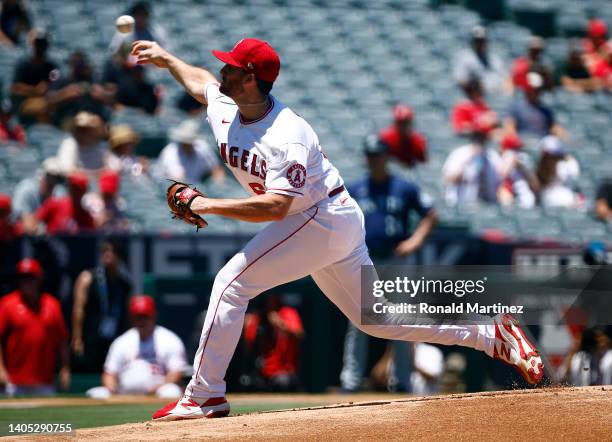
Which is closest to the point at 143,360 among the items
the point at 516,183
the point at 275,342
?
the point at 275,342

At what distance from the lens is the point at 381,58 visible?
13984 millimetres

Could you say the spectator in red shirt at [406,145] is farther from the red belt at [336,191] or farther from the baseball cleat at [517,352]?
the red belt at [336,191]

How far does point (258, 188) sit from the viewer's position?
17.7 feet

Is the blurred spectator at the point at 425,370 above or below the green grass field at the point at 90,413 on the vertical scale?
below

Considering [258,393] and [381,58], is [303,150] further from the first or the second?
[381,58]

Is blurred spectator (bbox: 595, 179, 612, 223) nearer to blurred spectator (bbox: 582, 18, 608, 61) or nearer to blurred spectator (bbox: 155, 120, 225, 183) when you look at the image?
blurred spectator (bbox: 582, 18, 608, 61)

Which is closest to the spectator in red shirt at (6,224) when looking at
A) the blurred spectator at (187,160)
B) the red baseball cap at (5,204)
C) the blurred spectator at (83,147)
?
the red baseball cap at (5,204)

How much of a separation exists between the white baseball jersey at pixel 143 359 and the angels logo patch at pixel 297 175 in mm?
3756

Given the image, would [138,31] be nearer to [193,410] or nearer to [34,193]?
[34,193]

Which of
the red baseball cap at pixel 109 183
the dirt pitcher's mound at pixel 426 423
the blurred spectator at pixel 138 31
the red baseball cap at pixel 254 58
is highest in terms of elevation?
the red baseball cap at pixel 254 58


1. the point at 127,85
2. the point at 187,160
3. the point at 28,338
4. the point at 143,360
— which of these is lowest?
the point at 143,360

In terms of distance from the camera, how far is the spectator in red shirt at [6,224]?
8945 mm

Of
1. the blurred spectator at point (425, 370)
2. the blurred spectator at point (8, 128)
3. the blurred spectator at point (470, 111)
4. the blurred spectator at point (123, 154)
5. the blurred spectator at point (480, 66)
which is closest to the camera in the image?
the blurred spectator at point (425, 370)

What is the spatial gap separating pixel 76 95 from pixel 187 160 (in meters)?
1.44
